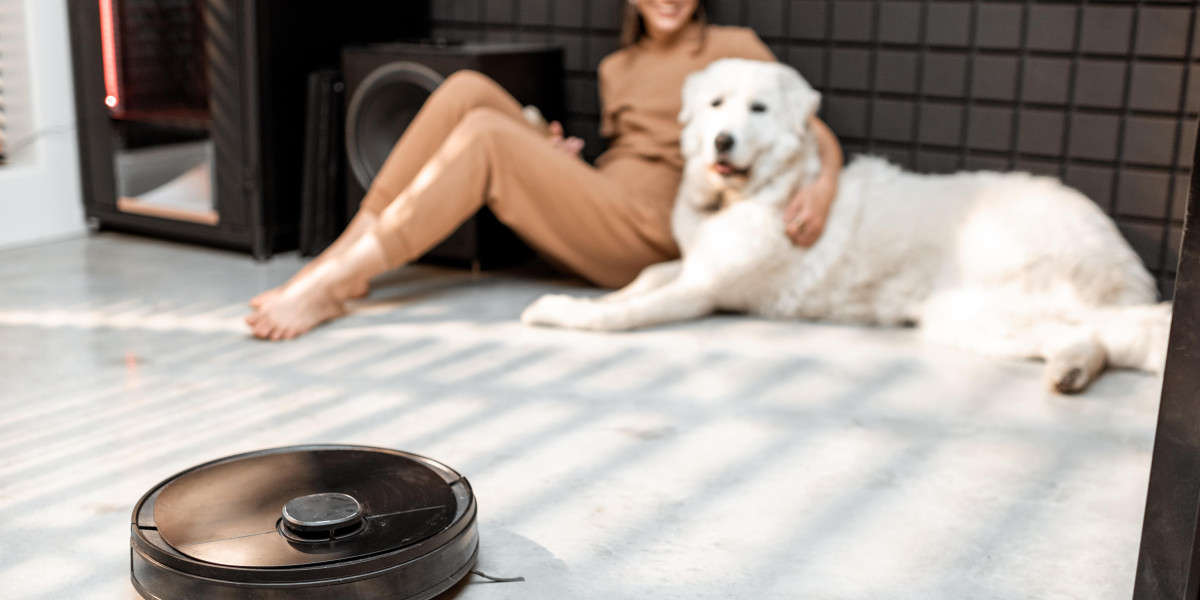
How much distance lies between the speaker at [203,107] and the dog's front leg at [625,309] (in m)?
1.06

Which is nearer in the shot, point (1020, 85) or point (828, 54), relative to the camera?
point (1020, 85)

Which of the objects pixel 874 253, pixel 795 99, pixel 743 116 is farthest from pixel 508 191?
pixel 874 253

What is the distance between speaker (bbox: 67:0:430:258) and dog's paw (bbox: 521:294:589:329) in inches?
41.7

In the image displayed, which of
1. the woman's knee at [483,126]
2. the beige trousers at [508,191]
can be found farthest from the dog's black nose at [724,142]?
the woman's knee at [483,126]

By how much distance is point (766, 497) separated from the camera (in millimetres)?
1596

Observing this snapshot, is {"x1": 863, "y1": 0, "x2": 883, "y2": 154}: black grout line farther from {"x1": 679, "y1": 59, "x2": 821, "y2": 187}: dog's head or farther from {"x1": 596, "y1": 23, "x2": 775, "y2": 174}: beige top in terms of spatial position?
{"x1": 679, "y1": 59, "x2": 821, "y2": 187}: dog's head

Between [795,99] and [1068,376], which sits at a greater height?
[795,99]

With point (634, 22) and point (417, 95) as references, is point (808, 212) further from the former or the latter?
point (417, 95)

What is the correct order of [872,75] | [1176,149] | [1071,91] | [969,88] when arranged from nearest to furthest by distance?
[1176,149] < [1071,91] < [969,88] < [872,75]

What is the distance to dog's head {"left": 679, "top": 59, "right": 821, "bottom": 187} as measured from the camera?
238cm

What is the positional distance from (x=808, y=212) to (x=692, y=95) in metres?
0.38

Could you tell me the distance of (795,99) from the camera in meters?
2.45

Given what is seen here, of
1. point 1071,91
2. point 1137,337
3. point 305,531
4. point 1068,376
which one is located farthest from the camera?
point 1071,91

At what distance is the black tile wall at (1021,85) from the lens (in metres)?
2.59
